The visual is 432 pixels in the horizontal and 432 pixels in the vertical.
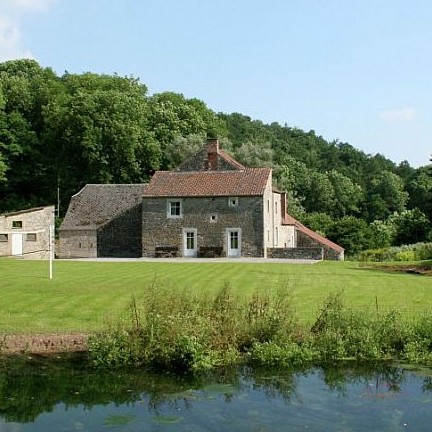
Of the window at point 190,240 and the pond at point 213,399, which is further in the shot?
the window at point 190,240

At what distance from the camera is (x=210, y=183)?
46625mm

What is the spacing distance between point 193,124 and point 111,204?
68.4ft

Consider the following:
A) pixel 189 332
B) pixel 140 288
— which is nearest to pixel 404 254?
pixel 140 288

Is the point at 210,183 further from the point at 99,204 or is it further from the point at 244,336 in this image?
the point at 244,336

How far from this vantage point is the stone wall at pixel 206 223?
45.2m

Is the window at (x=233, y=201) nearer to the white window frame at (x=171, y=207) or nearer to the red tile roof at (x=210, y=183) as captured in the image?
the red tile roof at (x=210, y=183)

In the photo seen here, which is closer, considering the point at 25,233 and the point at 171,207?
the point at 171,207

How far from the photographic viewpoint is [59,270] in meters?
31.7

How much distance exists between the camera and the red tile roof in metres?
45.5

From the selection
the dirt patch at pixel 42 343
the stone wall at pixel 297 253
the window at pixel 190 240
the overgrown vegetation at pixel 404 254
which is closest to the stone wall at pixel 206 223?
the window at pixel 190 240

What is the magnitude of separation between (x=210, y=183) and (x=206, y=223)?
9.37ft

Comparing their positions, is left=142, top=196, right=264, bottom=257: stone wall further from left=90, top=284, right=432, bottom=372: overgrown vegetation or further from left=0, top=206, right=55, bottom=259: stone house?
left=90, top=284, right=432, bottom=372: overgrown vegetation

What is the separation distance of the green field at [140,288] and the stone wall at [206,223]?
10.9m

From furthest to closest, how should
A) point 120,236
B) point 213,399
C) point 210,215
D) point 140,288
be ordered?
point 120,236, point 210,215, point 140,288, point 213,399
